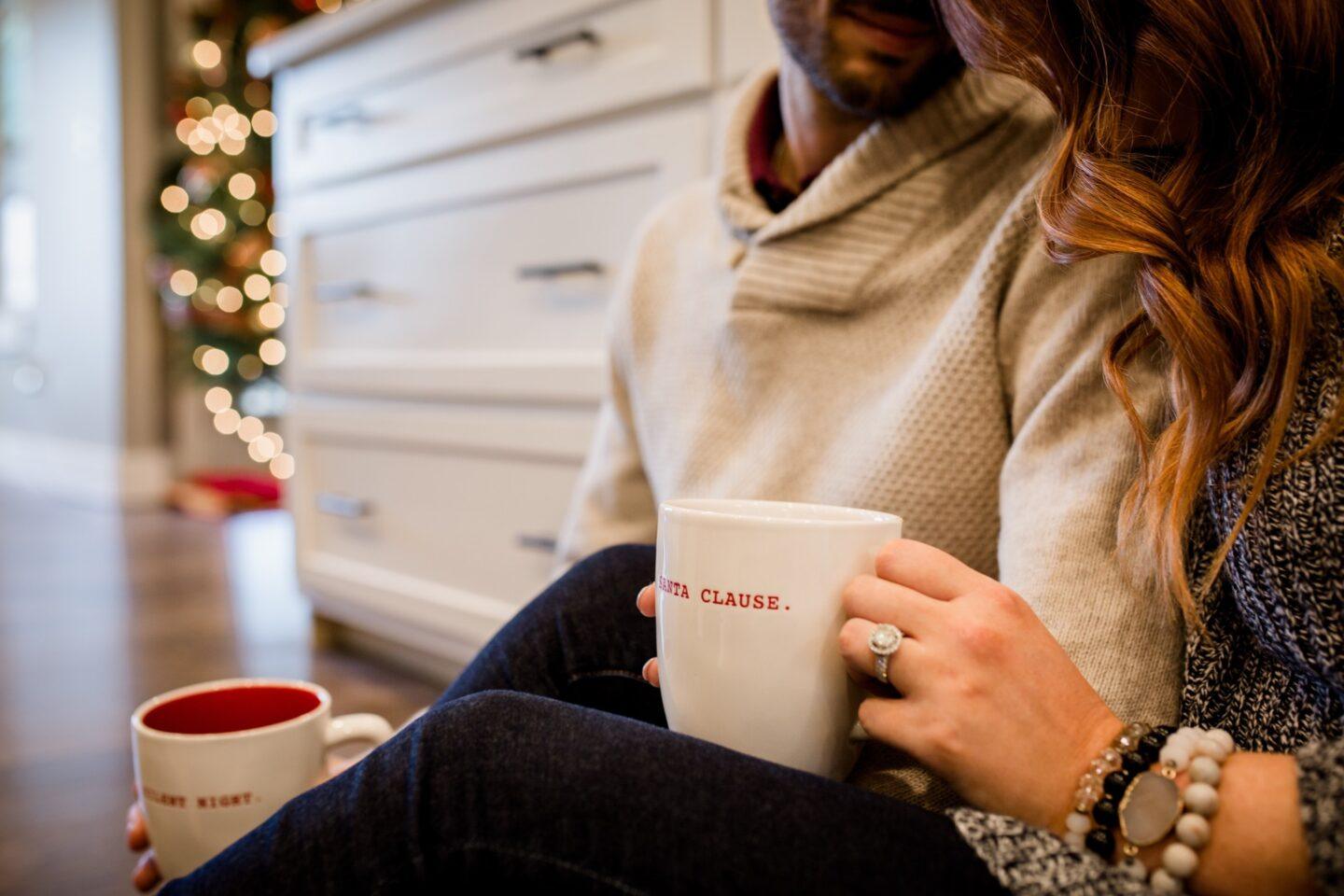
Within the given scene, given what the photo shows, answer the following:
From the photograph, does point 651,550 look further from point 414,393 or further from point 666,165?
point 414,393

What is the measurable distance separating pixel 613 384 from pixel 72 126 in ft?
11.8

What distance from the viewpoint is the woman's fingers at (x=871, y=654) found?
1.21 ft

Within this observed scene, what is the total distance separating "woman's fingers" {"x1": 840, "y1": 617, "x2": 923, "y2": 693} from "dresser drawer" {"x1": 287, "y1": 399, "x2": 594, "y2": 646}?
70 cm

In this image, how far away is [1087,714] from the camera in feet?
1.24

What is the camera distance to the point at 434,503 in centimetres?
129

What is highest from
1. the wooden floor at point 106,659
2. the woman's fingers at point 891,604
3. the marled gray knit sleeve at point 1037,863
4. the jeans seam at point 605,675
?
the woman's fingers at point 891,604

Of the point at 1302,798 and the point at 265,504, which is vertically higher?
the point at 1302,798

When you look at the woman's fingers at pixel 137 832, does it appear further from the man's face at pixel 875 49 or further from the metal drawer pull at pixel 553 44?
the metal drawer pull at pixel 553 44

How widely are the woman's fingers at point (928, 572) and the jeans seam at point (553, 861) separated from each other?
140mm

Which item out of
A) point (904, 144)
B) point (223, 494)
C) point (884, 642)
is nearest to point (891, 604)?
point (884, 642)

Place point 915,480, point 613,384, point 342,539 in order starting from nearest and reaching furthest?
point 915,480
point 613,384
point 342,539

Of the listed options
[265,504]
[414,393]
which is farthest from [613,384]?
[265,504]

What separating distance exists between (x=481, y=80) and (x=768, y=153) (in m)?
0.53

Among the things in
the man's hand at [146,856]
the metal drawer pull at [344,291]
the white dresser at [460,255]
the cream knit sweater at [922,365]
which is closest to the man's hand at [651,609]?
the cream knit sweater at [922,365]
